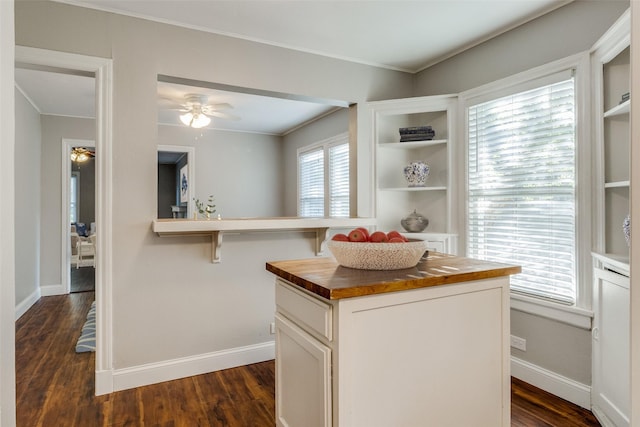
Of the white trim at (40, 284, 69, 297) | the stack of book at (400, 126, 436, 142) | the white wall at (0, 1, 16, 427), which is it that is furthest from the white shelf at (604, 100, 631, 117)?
the white trim at (40, 284, 69, 297)

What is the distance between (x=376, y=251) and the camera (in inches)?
59.1

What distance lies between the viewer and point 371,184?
3.35 metres

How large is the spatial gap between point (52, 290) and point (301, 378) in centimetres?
511

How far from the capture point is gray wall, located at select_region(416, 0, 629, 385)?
2.25 metres

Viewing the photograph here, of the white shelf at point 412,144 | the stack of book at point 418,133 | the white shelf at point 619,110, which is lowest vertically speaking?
the white shelf at point 619,110

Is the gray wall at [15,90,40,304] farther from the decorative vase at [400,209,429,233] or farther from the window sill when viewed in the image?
the window sill

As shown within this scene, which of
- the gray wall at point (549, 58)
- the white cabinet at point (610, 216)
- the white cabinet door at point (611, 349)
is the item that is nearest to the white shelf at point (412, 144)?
the gray wall at point (549, 58)

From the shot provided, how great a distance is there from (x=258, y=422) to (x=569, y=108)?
2646 millimetres

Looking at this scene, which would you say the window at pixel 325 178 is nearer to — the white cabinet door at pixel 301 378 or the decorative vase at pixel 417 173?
the decorative vase at pixel 417 173

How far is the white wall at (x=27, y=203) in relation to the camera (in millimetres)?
4078

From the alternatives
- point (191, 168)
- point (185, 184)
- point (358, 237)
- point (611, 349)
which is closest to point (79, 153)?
point (185, 184)

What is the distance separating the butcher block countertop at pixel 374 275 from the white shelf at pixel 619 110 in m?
1.07

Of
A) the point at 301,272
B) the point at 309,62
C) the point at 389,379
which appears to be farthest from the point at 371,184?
the point at 389,379

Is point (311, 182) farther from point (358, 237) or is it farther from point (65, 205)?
point (358, 237)
